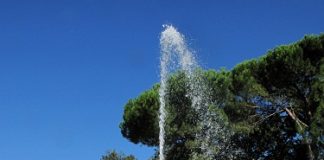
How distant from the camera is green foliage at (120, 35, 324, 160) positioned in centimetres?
2045

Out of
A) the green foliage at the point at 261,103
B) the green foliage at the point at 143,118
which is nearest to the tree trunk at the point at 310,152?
the green foliage at the point at 261,103

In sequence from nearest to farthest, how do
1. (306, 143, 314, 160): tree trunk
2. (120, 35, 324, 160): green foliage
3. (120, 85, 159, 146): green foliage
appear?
(306, 143, 314, 160): tree trunk → (120, 35, 324, 160): green foliage → (120, 85, 159, 146): green foliage

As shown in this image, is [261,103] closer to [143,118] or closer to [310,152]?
[310,152]

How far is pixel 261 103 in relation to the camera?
21.4 m

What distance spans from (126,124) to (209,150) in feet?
18.9

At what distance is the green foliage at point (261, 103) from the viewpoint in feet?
67.1

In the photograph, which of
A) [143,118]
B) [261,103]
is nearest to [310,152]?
[261,103]

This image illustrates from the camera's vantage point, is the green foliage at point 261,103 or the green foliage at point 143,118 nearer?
the green foliage at point 261,103

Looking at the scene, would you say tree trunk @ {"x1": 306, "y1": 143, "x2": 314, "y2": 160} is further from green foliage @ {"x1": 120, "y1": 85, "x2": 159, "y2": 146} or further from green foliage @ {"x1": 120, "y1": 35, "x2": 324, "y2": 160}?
green foliage @ {"x1": 120, "y1": 85, "x2": 159, "y2": 146}

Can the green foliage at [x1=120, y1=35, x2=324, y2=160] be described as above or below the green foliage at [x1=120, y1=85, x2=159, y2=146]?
below

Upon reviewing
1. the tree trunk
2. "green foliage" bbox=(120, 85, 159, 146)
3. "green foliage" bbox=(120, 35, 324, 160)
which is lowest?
the tree trunk

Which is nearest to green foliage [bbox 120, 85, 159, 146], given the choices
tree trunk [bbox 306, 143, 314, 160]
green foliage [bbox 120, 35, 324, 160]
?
green foliage [bbox 120, 35, 324, 160]

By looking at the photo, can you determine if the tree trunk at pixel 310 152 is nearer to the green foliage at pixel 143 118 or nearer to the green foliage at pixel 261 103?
the green foliage at pixel 261 103

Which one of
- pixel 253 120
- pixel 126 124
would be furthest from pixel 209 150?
pixel 126 124
